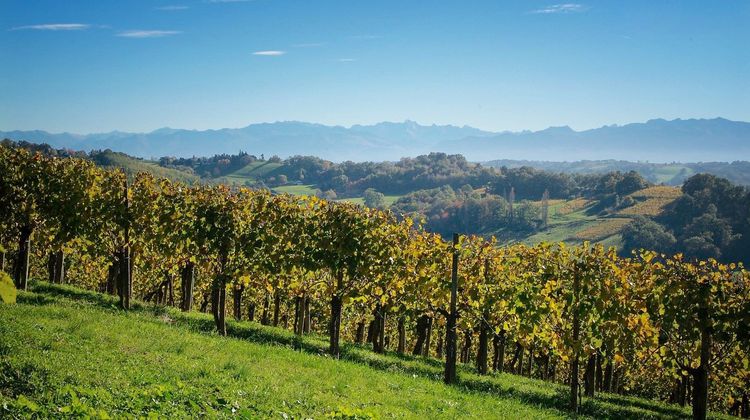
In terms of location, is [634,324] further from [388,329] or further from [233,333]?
[388,329]

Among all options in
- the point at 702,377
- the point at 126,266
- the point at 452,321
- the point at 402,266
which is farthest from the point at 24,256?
the point at 702,377

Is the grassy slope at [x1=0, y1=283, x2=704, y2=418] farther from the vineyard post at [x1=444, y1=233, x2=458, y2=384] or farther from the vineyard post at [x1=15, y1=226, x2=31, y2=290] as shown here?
the vineyard post at [x1=15, y1=226, x2=31, y2=290]

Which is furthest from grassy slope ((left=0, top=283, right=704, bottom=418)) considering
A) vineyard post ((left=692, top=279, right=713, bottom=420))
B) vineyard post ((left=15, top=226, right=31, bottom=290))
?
vineyard post ((left=15, top=226, right=31, bottom=290))

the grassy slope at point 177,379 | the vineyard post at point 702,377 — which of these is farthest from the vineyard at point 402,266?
the grassy slope at point 177,379

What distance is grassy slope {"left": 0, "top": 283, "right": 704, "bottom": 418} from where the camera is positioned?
12578 millimetres

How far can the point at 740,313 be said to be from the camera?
20.8 meters

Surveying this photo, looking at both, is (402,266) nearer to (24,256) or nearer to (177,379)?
(177,379)

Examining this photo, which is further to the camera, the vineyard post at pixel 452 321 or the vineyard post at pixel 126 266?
the vineyard post at pixel 126 266

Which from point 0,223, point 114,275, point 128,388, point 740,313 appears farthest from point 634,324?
Answer: point 114,275

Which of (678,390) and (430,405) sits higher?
(430,405)

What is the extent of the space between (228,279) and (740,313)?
2272cm

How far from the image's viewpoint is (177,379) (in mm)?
14828

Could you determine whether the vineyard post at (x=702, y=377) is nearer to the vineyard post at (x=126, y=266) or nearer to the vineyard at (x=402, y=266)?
the vineyard at (x=402, y=266)

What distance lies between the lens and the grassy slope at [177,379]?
1258 cm
